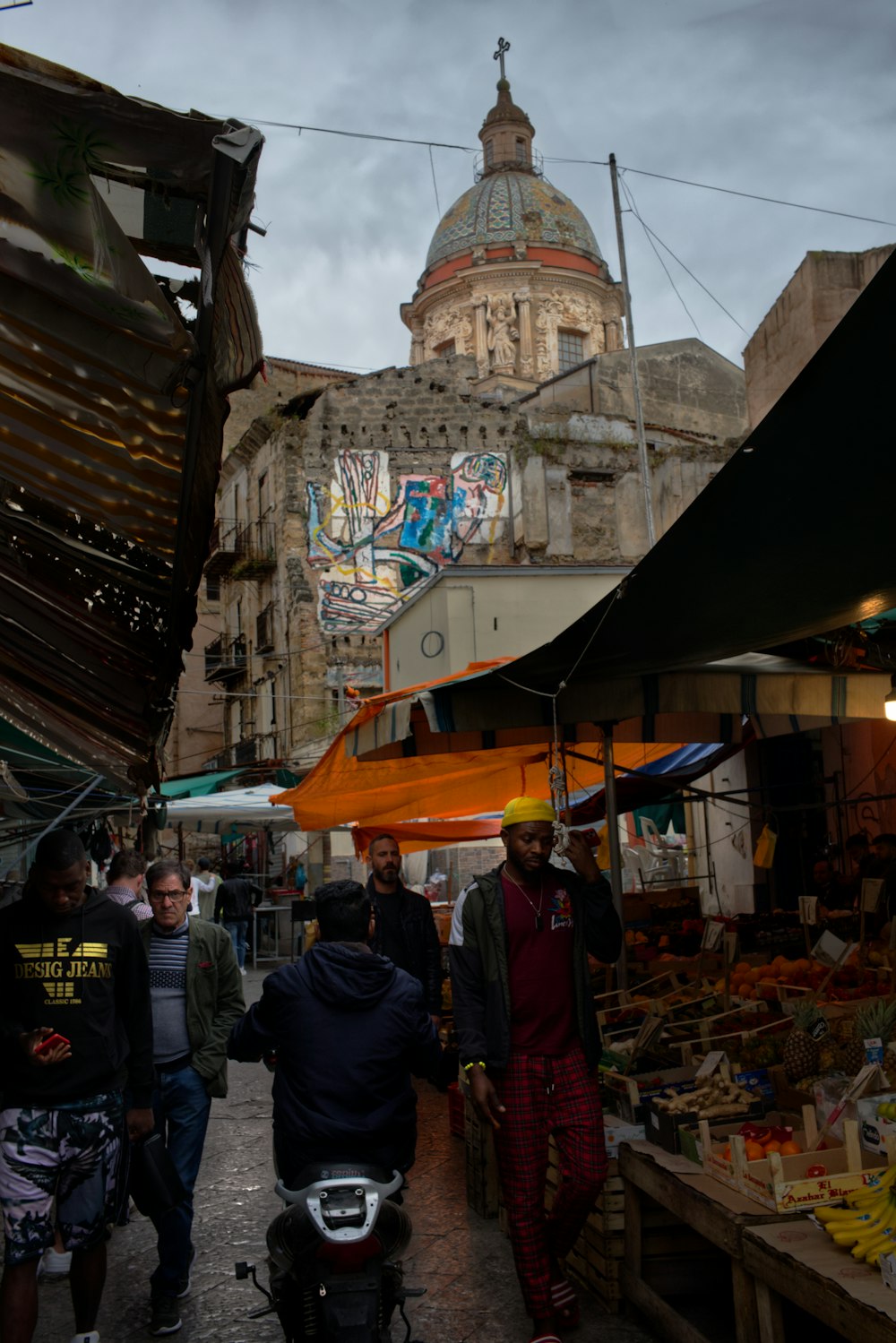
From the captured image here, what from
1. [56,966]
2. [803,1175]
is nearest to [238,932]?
[56,966]

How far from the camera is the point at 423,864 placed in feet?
85.4

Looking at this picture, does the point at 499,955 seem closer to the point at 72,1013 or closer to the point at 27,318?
the point at 72,1013

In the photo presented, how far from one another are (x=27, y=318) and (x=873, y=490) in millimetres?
2303

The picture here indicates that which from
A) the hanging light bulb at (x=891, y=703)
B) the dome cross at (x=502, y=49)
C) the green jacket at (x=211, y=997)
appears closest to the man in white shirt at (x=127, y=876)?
the green jacket at (x=211, y=997)

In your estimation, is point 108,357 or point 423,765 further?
point 423,765

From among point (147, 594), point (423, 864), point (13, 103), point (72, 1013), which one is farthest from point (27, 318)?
point (423, 864)

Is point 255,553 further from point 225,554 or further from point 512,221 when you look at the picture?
point 512,221

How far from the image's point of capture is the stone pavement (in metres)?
4.63

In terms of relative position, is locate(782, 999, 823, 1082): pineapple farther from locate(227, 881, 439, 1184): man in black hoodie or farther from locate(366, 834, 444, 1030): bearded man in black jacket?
locate(366, 834, 444, 1030): bearded man in black jacket

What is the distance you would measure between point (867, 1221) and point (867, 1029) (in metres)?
1.36

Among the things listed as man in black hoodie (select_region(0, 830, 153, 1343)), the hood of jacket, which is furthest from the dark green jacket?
man in black hoodie (select_region(0, 830, 153, 1343))

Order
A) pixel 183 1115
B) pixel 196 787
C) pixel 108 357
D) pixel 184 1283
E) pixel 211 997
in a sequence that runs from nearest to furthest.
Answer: pixel 108 357, pixel 184 1283, pixel 183 1115, pixel 211 997, pixel 196 787

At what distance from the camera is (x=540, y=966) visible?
4656mm

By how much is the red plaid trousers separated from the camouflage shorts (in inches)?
56.8
